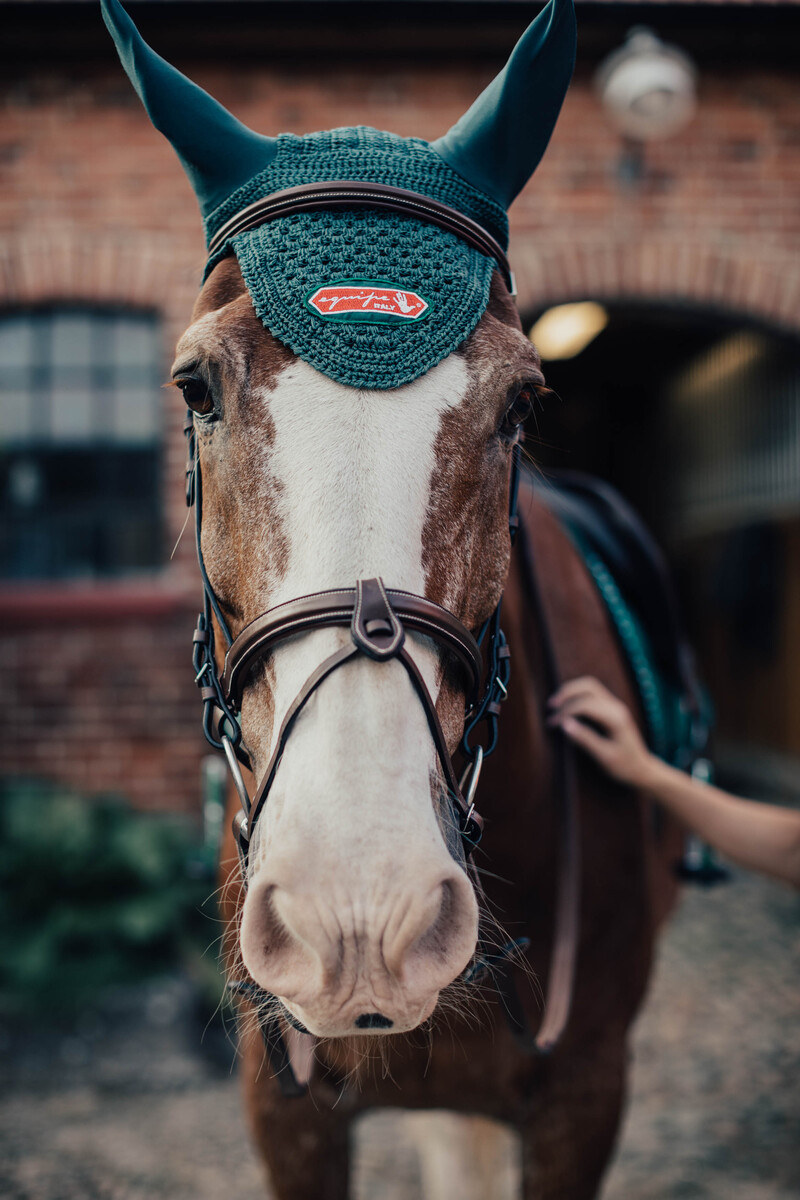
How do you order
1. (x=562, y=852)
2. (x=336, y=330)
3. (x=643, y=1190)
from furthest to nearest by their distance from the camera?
(x=643, y=1190) < (x=562, y=852) < (x=336, y=330)

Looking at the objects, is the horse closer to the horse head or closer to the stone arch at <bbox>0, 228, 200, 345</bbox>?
the horse head

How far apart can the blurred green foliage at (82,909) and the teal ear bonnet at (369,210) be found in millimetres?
3121

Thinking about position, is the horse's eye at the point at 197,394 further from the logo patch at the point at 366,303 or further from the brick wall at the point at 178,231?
the brick wall at the point at 178,231

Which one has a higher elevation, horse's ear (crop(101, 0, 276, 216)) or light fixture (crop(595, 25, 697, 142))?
light fixture (crop(595, 25, 697, 142))

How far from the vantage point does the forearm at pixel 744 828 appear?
183 centimetres

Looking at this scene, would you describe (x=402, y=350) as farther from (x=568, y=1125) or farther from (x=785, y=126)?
(x=785, y=126)

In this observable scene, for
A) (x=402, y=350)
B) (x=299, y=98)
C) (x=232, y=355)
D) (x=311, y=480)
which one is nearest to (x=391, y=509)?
(x=311, y=480)

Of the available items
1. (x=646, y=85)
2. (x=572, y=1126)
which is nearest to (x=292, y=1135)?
(x=572, y=1126)

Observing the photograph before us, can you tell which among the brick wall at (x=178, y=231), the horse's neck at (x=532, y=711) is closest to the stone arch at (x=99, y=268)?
the brick wall at (x=178, y=231)

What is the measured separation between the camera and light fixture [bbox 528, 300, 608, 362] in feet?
18.8

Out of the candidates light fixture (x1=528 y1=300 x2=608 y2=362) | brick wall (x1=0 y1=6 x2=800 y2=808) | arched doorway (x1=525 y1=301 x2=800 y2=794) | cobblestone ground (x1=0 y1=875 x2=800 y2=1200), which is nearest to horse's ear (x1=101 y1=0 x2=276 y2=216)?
cobblestone ground (x1=0 y1=875 x2=800 y2=1200)

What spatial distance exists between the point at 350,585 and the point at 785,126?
4876mm

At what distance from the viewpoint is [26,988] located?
3607 millimetres

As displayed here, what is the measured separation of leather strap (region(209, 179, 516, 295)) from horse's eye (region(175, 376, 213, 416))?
256 millimetres
